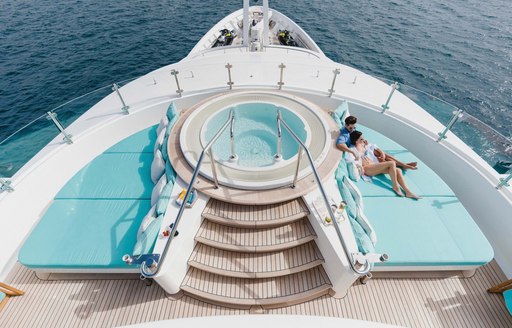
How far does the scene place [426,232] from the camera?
16.2ft

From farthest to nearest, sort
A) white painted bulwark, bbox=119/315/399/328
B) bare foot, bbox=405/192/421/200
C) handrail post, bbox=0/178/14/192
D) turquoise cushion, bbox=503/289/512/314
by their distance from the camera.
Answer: bare foot, bbox=405/192/421/200
handrail post, bbox=0/178/14/192
turquoise cushion, bbox=503/289/512/314
white painted bulwark, bbox=119/315/399/328

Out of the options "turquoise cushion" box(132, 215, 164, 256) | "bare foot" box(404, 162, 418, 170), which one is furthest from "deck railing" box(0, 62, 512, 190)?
"turquoise cushion" box(132, 215, 164, 256)

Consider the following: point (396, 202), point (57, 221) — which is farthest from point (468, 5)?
point (57, 221)

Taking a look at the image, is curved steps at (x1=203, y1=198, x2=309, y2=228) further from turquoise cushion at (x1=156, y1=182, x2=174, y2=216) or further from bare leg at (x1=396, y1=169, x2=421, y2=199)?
bare leg at (x1=396, y1=169, x2=421, y2=199)

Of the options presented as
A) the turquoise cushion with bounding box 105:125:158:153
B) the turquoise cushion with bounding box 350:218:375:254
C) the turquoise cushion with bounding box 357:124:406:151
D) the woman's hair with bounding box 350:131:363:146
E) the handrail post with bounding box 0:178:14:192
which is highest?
the woman's hair with bounding box 350:131:363:146

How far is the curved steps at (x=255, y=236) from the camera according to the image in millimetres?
4777

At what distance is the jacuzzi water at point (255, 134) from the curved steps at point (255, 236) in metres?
1.80

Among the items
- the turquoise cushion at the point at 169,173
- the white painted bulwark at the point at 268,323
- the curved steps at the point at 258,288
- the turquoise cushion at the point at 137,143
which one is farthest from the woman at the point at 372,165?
the turquoise cushion at the point at 137,143

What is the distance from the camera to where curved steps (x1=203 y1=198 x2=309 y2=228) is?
16.0 ft

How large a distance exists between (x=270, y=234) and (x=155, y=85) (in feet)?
20.3

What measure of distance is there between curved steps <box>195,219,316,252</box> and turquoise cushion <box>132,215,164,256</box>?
79cm

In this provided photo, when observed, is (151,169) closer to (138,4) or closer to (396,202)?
(396,202)

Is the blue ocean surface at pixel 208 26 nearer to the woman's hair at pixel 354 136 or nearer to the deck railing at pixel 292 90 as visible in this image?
the deck railing at pixel 292 90

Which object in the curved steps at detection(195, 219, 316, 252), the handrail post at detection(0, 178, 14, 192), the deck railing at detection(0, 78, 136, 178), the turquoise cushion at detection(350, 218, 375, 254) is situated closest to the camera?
the turquoise cushion at detection(350, 218, 375, 254)
